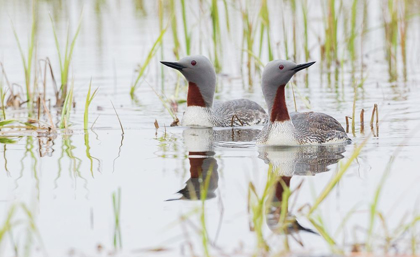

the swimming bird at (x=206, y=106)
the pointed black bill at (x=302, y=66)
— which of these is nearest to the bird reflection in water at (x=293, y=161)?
the pointed black bill at (x=302, y=66)

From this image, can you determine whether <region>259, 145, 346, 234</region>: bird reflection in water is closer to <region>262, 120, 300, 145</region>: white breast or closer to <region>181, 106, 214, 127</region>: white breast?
<region>262, 120, 300, 145</region>: white breast

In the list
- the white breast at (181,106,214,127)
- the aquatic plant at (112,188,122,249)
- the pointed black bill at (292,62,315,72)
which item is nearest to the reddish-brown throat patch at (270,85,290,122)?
the pointed black bill at (292,62,315,72)

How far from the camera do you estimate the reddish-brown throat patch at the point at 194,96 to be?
945cm

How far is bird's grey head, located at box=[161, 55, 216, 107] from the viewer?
920 centimetres

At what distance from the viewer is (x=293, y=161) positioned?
22.6 ft

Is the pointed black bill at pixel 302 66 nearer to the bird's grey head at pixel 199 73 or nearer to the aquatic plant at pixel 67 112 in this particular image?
the bird's grey head at pixel 199 73

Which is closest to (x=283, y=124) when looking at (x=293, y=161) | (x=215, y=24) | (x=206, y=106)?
(x=293, y=161)

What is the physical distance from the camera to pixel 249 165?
661cm

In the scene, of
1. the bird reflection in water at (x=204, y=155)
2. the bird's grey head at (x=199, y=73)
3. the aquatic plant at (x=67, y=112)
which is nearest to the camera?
the bird reflection in water at (x=204, y=155)

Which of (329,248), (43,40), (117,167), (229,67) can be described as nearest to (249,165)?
(117,167)

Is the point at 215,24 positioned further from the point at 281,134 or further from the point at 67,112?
the point at 281,134

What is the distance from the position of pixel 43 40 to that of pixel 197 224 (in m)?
11.3

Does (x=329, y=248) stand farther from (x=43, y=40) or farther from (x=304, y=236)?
(x=43, y=40)

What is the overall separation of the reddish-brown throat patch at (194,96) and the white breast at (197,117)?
0.05 meters
